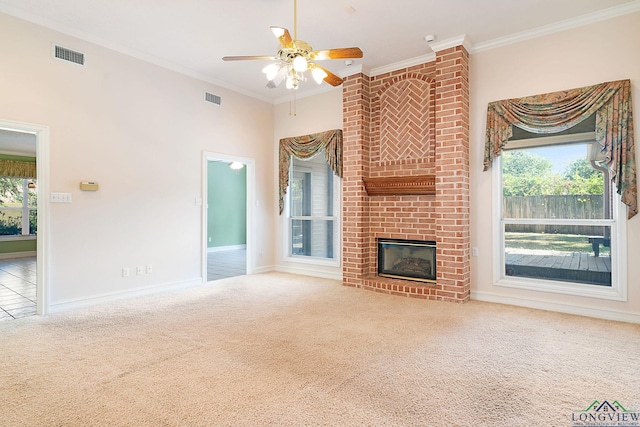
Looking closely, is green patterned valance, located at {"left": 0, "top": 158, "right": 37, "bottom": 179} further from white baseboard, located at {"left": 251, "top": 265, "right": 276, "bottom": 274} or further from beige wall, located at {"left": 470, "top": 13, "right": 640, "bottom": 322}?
beige wall, located at {"left": 470, "top": 13, "right": 640, "bottom": 322}

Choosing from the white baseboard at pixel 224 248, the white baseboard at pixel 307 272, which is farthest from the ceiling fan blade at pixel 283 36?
the white baseboard at pixel 224 248

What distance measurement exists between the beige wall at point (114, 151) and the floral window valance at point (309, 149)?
1046 millimetres

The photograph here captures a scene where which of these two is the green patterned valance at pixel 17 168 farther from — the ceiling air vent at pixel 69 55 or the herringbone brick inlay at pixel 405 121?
the herringbone brick inlay at pixel 405 121

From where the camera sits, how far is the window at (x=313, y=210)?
632 cm

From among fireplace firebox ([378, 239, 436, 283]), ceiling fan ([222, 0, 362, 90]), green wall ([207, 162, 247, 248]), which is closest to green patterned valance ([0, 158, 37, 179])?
green wall ([207, 162, 247, 248])

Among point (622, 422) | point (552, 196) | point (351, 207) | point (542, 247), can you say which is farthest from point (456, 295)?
point (622, 422)

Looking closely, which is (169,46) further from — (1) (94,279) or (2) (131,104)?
(1) (94,279)

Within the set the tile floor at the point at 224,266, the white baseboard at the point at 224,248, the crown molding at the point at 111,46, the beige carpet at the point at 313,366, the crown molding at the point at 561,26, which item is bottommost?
the beige carpet at the point at 313,366

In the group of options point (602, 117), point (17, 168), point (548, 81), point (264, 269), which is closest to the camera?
point (602, 117)

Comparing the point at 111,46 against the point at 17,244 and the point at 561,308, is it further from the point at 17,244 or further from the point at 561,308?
the point at 17,244

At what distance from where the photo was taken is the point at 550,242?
438 centimetres

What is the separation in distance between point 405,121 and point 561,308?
3.11 m

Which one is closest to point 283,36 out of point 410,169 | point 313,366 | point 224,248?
point 313,366

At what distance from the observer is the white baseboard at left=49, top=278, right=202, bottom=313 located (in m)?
4.23
